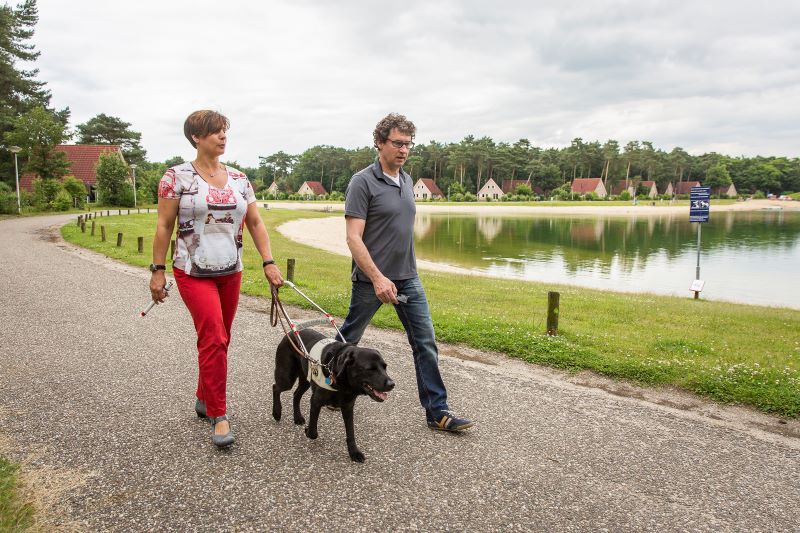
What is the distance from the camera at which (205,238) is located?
371 cm

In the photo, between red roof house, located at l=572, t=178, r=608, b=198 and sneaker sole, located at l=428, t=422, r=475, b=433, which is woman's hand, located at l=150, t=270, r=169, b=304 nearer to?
sneaker sole, located at l=428, t=422, r=475, b=433

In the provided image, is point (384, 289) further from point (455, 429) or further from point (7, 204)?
point (7, 204)

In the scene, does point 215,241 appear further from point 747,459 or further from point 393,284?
point 747,459

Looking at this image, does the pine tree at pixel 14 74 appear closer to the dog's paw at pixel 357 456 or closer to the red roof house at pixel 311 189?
the dog's paw at pixel 357 456

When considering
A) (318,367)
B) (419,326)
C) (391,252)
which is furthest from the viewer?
(419,326)

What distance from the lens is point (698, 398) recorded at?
517 cm

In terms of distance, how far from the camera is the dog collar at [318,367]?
3496 mm

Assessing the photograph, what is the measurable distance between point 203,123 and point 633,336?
268 inches

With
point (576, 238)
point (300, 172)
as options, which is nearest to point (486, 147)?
point (300, 172)

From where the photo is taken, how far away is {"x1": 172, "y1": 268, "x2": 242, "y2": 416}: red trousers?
12.2 feet

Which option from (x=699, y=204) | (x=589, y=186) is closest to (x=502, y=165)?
(x=589, y=186)

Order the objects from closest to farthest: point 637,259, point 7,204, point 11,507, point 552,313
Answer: point 11,507 < point 552,313 < point 637,259 < point 7,204

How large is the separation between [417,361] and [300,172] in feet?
453

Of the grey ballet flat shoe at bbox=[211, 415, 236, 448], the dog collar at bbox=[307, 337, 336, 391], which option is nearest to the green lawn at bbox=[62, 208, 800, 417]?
the dog collar at bbox=[307, 337, 336, 391]
